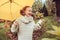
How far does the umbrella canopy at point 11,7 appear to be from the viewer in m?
2.00

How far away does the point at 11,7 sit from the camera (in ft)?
6.66

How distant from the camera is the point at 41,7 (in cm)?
196

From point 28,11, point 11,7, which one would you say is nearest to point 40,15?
point 28,11

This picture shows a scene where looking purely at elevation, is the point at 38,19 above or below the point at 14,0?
below

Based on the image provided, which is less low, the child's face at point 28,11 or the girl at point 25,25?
the child's face at point 28,11

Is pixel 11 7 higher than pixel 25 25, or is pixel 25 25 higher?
pixel 11 7

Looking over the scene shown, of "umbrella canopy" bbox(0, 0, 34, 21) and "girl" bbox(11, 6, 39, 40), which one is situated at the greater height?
"umbrella canopy" bbox(0, 0, 34, 21)

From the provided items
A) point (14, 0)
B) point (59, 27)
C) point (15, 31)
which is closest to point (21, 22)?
point (15, 31)

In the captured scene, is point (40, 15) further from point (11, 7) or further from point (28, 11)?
point (11, 7)

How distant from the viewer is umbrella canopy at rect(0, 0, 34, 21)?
2.00m

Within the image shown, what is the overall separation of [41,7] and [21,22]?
24 centimetres

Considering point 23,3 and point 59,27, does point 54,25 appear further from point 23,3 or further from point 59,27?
point 23,3

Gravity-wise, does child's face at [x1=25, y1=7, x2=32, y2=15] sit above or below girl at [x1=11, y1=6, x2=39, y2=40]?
above

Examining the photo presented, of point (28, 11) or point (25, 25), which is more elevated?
point (28, 11)
